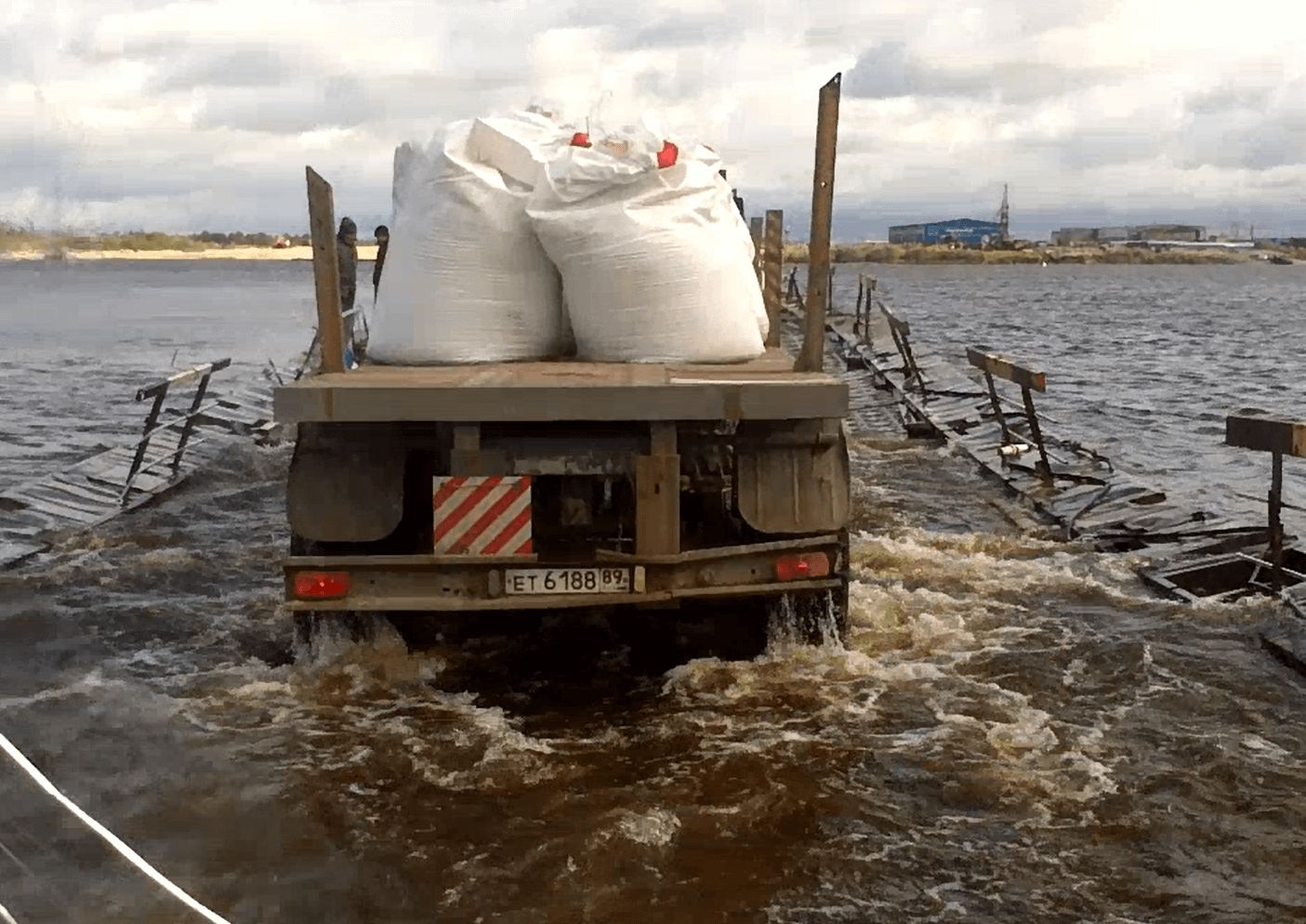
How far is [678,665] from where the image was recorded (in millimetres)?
6980

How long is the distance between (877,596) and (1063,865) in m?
3.67

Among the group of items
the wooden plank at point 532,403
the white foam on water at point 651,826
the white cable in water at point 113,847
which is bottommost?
the white foam on water at point 651,826

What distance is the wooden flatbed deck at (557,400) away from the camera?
566cm

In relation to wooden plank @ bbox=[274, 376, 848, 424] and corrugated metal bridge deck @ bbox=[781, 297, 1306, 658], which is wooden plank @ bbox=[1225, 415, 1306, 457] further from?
wooden plank @ bbox=[274, 376, 848, 424]

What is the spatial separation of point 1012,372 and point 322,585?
751cm

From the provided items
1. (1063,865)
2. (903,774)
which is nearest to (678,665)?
(903,774)

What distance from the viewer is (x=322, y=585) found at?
19.3ft

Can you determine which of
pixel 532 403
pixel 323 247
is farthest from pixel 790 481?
pixel 323 247

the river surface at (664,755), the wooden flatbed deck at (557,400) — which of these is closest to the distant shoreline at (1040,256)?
the river surface at (664,755)

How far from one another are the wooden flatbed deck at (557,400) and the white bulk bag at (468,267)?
1026mm

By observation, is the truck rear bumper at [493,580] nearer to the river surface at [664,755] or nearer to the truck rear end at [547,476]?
the truck rear end at [547,476]

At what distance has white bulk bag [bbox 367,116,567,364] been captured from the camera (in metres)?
6.81

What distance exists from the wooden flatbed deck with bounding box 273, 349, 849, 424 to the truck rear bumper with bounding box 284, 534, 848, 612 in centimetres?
64

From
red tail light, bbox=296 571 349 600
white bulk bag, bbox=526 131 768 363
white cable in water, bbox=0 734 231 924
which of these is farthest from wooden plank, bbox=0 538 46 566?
white cable in water, bbox=0 734 231 924
